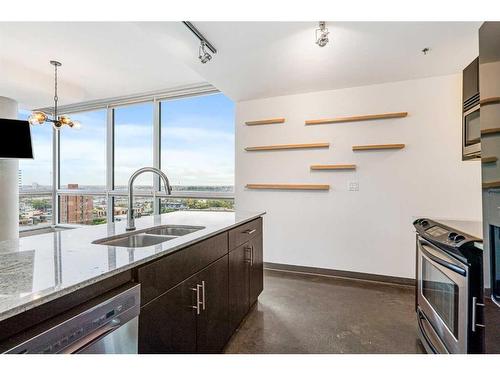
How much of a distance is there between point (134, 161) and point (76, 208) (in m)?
1.89

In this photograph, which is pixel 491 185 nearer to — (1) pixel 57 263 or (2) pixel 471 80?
(2) pixel 471 80

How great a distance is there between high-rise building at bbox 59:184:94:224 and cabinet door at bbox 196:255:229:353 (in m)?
4.77

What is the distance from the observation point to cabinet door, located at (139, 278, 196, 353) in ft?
3.59

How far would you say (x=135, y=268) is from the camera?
1.07 m

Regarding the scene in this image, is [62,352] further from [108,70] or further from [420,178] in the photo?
[108,70]

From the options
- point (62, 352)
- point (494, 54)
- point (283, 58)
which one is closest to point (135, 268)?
point (62, 352)

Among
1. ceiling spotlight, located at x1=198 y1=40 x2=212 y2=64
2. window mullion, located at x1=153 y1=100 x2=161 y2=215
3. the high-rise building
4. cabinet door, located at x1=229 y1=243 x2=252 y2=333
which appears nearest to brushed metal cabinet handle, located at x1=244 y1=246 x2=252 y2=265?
cabinet door, located at x1=229 y1=243 x2=252 y2=333

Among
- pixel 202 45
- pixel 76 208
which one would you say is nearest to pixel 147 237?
pixel 202 45

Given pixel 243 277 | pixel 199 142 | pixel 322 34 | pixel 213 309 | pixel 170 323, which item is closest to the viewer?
pixel 170 323

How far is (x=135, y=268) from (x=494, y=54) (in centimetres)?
161

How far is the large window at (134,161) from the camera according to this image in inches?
170

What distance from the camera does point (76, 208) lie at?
18.3ft

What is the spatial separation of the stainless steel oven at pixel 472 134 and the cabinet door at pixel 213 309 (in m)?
1.82

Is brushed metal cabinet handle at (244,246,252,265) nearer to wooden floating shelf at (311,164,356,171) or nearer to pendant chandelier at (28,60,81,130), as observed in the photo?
wooden floating shelf at (311,164,356,171)
